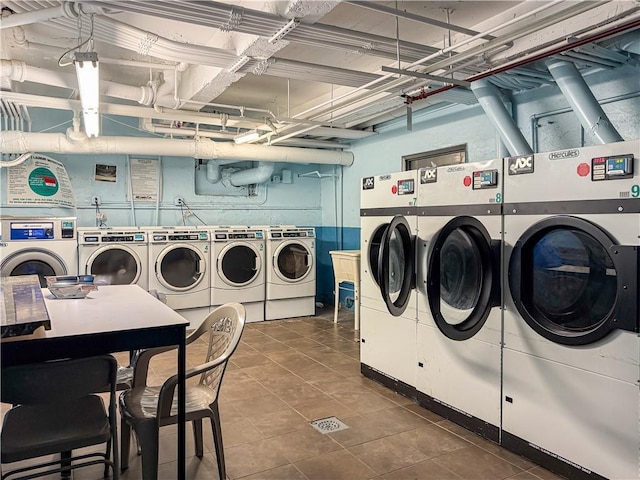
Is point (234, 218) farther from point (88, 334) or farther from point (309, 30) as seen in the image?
point (88, 334)

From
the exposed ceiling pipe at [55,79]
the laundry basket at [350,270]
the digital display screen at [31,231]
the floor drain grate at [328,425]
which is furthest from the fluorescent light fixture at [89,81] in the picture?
the laundry basket at [350,270]

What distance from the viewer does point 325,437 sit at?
9.68ft

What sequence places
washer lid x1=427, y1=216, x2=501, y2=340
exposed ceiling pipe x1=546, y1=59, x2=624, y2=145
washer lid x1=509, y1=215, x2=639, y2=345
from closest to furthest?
washer lid x1=509, y1=215, x2=639, y2=345, washer lid x1=427, y1=216, x2=501, y2=340, exposed ceiling pipe x1=546, y1=59, x2=624, y2=145

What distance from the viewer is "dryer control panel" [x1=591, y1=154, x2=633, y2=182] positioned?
215cm

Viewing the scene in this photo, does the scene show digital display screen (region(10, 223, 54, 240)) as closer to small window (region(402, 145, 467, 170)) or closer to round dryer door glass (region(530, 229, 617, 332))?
small window (region(402, 145, 467, 170))

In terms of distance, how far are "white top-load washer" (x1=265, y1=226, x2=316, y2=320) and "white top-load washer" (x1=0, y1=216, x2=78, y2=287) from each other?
7.78ft

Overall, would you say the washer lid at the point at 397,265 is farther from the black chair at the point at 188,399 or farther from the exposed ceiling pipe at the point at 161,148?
the exposed ceiling pipe at the point at 161,148

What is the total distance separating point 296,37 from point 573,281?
215 centimetres

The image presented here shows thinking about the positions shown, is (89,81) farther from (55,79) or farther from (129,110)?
(129,110)

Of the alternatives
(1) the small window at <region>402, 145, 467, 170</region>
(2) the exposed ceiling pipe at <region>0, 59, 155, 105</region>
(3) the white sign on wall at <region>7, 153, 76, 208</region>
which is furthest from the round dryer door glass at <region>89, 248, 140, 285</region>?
(1) the small window at <region>402, 145, 467, 170</region>

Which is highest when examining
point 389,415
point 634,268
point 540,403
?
point 634,268

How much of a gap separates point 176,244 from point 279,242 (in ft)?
4.51

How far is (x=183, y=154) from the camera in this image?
5707 mm

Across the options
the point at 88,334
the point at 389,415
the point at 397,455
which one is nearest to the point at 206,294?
the point at 389,415
